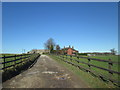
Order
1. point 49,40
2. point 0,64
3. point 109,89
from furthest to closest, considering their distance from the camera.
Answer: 1. point 49,40
2. point 0,64
3. point 109,89

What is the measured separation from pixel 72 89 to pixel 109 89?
4.88 ft

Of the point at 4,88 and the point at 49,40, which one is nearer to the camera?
the point at 4,88

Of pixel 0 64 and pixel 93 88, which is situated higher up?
pixel 0 64

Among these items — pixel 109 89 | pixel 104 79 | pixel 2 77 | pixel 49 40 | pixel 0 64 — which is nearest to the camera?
pixel 109 89

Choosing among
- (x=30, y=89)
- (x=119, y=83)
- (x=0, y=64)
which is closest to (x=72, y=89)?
(x=30, y=89)

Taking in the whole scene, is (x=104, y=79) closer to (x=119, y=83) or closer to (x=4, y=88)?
(x=119, y=83)

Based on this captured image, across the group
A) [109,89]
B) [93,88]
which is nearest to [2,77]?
[93,88]

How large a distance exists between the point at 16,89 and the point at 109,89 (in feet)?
12.5

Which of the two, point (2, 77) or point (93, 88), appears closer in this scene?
point (93, 88)

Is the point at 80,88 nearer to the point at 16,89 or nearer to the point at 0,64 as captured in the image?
the point at 16,89

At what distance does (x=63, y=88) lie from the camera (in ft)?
16.7

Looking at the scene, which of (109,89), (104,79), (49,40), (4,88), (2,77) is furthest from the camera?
(49,40)

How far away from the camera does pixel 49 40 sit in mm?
92875

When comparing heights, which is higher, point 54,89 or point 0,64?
point 0,64
